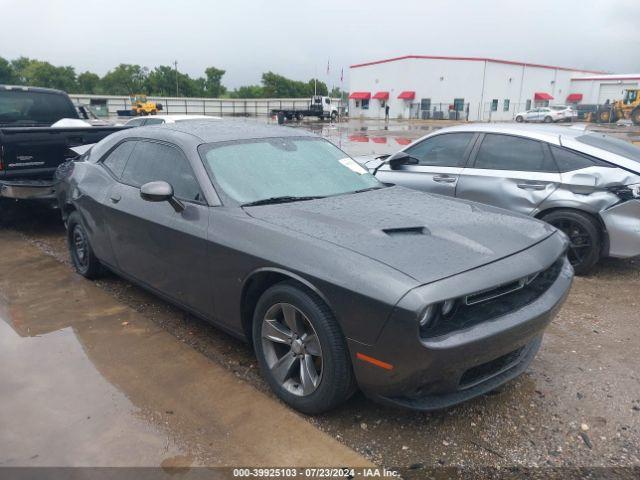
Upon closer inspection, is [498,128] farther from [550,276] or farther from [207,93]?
[207,93]

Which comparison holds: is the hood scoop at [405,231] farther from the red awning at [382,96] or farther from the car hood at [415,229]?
the red awning at [382,96]

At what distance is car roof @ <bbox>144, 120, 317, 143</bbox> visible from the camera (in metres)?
3.93

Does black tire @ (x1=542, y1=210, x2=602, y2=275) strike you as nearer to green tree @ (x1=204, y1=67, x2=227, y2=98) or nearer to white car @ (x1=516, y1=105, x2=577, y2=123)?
white car @ (x1=516, y1=105, x2=577, y2=123)

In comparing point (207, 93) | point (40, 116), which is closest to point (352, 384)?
point (40, 116)

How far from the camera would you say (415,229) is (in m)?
3.02

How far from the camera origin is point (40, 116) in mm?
8586

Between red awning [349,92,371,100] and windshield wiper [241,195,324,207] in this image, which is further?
red awning [349,92,371,100]

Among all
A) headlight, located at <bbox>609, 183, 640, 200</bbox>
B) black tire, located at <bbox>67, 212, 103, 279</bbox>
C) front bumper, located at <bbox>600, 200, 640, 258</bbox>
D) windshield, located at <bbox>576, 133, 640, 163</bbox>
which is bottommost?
black tire, located at <bbox>67, 212, 103, 279</bbox>

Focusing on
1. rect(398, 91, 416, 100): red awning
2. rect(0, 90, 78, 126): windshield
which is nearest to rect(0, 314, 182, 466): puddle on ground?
rect(0, 90, 78, 126): windshield

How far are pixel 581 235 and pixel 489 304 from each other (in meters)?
2.91

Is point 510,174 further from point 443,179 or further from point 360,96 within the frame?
point 360,96

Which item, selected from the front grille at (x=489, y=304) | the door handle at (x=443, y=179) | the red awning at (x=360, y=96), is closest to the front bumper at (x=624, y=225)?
the door handle at (x=443, y=179)

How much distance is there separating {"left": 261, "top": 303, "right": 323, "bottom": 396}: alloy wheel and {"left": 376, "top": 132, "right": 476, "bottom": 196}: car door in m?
3.36

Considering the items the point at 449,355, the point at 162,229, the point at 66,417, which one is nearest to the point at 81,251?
the point at 162,229
